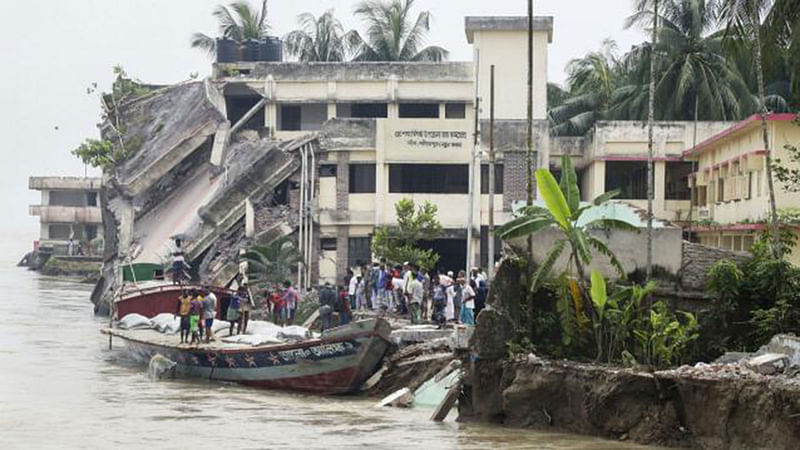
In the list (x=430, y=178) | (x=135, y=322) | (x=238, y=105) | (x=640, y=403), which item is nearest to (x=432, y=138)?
(x=430, y=178)

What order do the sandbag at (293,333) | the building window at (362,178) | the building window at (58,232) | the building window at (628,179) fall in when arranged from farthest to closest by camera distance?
the building window at (58,232), the building window at (628,179), the building window at (362,178), the sandbag at (293,333)

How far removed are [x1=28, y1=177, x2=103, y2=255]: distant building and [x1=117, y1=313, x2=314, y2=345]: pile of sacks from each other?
140 ft

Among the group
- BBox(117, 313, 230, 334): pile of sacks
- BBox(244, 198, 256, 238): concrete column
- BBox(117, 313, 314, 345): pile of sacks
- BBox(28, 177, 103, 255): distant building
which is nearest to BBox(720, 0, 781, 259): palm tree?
BBox(117, 313, 314, 345): pile of sacks

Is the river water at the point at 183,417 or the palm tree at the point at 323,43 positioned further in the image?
the palm tree at the point at 323,43

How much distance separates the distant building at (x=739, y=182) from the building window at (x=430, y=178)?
20.4 ft

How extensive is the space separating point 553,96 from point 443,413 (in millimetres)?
32800

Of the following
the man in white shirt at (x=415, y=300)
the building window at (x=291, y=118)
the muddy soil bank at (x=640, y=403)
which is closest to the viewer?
the muddy soil bank at (x=640, y=403)

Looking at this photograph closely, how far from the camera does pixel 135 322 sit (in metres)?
31.4

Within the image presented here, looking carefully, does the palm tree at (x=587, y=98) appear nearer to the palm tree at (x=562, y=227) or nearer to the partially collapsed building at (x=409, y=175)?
the partially collapsed building at (x=409, y=175)

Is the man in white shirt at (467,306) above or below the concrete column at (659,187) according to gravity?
below

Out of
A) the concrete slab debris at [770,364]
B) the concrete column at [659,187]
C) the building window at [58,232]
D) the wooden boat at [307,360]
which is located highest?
the concrete column at [659,187]

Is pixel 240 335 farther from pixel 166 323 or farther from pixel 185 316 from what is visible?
pixel 166 323

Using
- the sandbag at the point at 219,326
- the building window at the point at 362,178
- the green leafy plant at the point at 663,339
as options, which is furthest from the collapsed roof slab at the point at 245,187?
the green leafy plant at the point at 663,339

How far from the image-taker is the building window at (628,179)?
1511 inches
